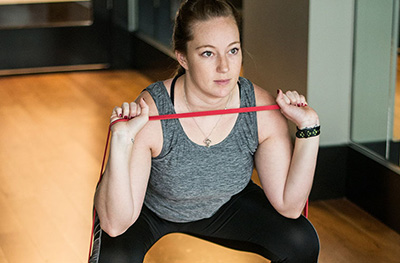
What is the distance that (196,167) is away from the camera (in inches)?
81.7

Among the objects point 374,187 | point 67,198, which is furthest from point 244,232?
point 67,198

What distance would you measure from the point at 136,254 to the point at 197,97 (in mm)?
475

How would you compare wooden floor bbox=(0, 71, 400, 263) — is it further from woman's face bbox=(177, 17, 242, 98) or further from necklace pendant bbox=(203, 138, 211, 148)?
woman's face bbox=(177, 17, 242, 98)

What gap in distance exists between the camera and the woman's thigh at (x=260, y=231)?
2.07 meters

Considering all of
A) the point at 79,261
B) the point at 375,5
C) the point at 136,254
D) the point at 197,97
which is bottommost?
the point at 79,261

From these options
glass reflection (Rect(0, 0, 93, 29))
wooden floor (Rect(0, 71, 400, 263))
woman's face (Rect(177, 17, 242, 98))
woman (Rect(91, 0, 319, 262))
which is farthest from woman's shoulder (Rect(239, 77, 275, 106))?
glass reflection (Rect(0, 0, 93, 29))

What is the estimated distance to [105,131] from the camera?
427 centimetres

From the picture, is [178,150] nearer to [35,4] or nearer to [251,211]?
[251,211]

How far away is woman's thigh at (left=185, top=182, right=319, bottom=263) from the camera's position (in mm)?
2074

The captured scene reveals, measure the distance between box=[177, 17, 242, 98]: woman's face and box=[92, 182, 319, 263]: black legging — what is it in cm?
38

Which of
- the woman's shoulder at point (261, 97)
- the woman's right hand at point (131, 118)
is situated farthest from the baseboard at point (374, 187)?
the woman's right hand at point (131, 118)

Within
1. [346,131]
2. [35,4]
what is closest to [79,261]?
[346,131]

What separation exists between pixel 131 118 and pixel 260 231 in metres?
0.51

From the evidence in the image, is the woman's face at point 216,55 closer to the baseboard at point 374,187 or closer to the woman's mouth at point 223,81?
the woman's mouth at point 223,81
